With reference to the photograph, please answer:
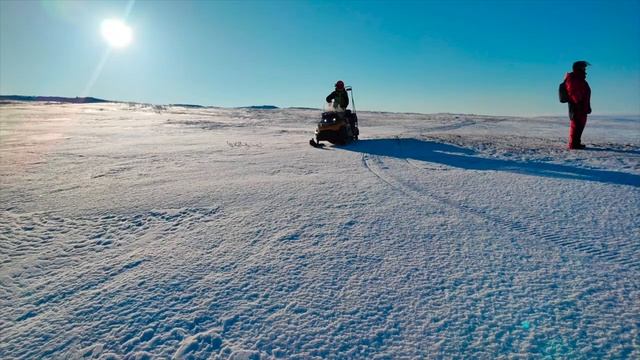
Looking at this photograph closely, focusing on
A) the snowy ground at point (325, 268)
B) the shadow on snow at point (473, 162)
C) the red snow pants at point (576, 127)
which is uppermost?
the red snow pants at point (576, 127)

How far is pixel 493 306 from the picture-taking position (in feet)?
7.66

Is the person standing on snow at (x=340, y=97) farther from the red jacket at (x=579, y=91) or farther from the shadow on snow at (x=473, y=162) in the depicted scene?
the red jacket at (x=579, y=91)

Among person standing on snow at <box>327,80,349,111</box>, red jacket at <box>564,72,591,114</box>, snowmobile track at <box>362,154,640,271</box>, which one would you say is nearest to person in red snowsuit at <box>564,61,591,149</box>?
red jacket at <box>564,72,591,114</box>

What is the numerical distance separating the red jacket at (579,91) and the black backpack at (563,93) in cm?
8

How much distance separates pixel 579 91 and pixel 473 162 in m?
3.75

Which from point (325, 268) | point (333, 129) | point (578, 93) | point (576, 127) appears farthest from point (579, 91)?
point (325, 268)

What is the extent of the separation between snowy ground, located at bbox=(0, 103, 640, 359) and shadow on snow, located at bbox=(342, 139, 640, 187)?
0.16m

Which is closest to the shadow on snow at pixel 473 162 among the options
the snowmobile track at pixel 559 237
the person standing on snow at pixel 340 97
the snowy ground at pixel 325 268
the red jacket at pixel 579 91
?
the snowy ground at pixel 325 268

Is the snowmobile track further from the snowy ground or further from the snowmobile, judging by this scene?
the snowmobile

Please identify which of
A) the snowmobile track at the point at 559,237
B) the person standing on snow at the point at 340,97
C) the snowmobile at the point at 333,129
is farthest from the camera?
the person standing on snow at the point at 340,97

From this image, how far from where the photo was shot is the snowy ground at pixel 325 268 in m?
2.10

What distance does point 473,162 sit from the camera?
7.43 meters

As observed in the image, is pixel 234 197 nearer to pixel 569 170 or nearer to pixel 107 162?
pixel 107 162

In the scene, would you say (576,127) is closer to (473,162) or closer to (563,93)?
(563,93)
